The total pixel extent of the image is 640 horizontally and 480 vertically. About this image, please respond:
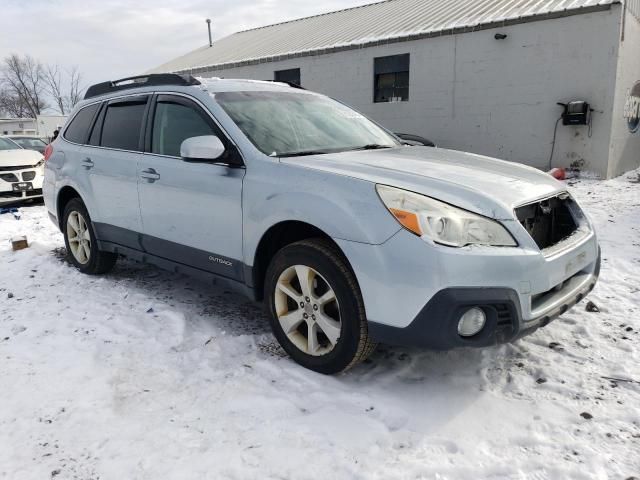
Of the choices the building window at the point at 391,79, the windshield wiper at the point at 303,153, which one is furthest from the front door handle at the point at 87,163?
the building window at the point at 391,79

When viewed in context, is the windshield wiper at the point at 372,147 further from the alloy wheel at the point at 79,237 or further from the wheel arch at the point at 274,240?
the alloy wheel at the point at 79,237

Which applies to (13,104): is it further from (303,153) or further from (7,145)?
(303,153)

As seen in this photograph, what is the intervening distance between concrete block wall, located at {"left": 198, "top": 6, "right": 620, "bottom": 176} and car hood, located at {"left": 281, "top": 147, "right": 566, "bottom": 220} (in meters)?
8.70

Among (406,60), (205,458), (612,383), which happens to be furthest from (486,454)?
(406,60)

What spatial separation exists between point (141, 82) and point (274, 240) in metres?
2.06

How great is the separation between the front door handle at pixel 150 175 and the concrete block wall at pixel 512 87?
9951 mm

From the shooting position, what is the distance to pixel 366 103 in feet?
47.0

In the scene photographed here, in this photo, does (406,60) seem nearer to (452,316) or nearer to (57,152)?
(57,152)

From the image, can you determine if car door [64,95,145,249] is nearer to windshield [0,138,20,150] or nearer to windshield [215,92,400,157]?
windshield [215,92,400,157]

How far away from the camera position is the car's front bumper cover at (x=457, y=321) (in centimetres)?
234

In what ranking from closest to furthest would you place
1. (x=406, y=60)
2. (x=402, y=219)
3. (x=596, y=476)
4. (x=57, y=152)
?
(x=596, y=476), (x=402, y=219), (x=57, y=152), (x=406, y=60)

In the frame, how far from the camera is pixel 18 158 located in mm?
9109

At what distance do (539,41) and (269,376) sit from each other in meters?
10.8

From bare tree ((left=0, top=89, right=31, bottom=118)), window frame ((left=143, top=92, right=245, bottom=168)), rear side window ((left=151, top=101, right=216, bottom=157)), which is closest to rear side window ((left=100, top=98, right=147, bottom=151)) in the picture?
window frame ((left=143, top=92, right=245, bottom=168))
